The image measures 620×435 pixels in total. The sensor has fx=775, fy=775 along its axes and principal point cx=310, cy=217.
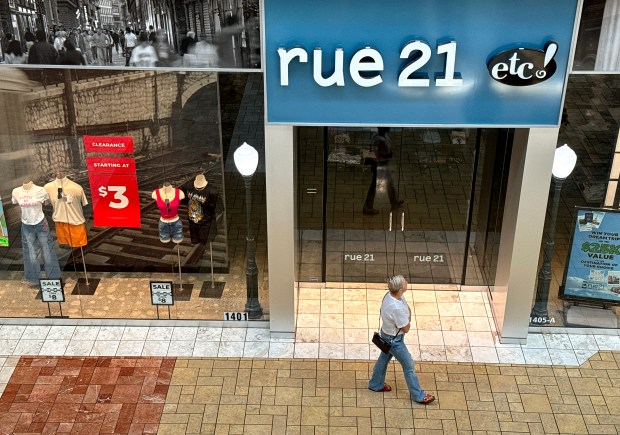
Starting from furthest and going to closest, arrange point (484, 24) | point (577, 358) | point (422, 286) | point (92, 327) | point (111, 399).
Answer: point (422, 286) → point (92, 327) → point (577, 358) → point (111, 399) → point (484, 24)

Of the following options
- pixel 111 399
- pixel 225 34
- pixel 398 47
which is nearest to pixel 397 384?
pixel 111 399

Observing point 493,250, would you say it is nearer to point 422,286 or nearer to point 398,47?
point 422,286

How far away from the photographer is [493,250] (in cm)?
1121

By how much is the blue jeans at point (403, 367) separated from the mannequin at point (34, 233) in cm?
469

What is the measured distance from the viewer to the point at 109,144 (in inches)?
393

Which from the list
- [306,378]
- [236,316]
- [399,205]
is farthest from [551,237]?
[236,316]

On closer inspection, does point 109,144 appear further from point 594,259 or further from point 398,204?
point 594,259

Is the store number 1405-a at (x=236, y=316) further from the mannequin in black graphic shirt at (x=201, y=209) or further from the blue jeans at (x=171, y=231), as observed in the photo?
the blue jeans at (x=171, y=231)

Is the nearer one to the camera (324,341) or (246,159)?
(246,159)

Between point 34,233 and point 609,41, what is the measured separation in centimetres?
779

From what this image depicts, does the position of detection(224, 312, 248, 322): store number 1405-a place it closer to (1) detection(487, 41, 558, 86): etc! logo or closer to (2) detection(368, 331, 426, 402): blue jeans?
(2) detection(368, 331, 426, 402): blue jeans

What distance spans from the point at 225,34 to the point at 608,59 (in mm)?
4549

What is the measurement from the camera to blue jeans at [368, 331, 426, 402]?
9.13 m

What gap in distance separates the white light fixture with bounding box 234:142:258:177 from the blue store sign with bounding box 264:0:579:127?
0.55m
